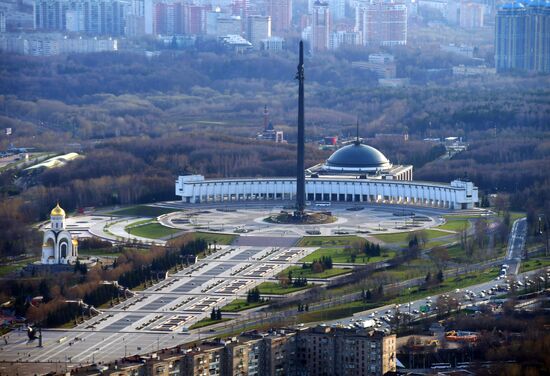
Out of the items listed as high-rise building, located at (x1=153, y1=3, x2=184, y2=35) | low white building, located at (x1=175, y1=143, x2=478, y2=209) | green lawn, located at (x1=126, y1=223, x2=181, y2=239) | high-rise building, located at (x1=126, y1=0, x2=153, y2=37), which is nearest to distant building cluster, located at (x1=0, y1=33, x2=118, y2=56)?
high-rise building, located at (x1=126, y1=0, x2=153, y2=37)

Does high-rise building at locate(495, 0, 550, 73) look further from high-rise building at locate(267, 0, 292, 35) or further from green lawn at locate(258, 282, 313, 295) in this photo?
green lawn at locate(258, 282, 313, 295)

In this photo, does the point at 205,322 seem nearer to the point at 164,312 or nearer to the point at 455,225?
the point at 164,312

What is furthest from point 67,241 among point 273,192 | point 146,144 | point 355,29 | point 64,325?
point 355,29

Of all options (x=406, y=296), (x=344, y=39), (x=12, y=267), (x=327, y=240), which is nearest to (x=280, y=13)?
(x=344, y=39)

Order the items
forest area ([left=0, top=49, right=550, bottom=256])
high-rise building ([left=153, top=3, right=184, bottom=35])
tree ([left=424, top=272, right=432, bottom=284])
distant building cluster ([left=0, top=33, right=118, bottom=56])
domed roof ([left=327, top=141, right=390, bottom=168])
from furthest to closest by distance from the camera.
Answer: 1. high-rise building ([left=153, top=3, right=184, bottom=35])
2. distant building cluster ([left=0, top=33, right=118, bottom=56])
3. domed roof ([left=327, top=141, right=390, bottom=168])
4. forest area ([left=0, top=49, right=550, bottom=256])
5. tree ([left=424, top=272, right=432, bottom=284])

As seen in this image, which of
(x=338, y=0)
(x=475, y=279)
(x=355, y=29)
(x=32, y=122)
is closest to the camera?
(x=475, y=279)

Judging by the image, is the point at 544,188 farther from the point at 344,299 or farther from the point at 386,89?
the point at 386,89

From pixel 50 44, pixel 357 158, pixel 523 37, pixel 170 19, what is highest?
pixel 523 37
